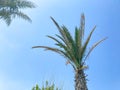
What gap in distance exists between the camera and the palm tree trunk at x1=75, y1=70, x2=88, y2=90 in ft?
62.2

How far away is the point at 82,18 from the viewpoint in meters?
21.8

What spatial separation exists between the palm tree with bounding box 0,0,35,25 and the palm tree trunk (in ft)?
40.8

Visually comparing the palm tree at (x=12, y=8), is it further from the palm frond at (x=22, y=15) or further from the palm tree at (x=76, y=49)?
the palm tree at (x=76, y=49)

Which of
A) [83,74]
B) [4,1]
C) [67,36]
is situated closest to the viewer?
[83,74]

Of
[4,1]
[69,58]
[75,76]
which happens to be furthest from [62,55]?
[4,1]

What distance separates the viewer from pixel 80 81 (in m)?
19.1

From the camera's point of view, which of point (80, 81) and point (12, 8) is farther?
point (12, 8)

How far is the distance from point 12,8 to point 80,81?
1346cm

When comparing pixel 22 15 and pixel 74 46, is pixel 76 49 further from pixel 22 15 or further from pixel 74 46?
pixel 22 15

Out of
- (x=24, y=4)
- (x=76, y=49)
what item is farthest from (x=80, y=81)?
(x=24, y=4)

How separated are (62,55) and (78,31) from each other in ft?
6.10

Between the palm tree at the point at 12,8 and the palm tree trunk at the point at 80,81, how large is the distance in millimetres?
12444

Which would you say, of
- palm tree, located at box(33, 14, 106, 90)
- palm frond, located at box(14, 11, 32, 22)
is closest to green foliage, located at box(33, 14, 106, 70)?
palm tree, located at box(33, 14, 106, 90)

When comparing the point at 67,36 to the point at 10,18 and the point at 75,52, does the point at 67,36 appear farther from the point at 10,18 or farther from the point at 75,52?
the point at 10,18
